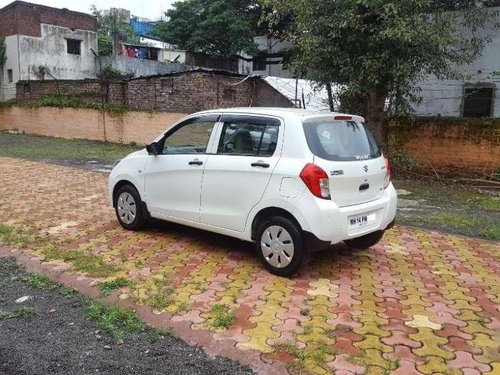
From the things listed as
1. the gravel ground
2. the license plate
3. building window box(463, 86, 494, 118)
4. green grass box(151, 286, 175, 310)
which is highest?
building window box(463, 86, 494, 118)

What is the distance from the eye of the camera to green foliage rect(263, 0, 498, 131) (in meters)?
9.16

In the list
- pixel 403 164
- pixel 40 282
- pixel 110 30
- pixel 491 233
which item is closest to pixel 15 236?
pixel 40 282

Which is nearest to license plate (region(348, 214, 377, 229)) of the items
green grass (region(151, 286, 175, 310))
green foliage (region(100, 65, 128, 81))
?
green grass (region(151, 286, 175, 310))

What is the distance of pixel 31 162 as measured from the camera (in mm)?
13109

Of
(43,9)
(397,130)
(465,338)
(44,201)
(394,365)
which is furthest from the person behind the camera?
(43,9)

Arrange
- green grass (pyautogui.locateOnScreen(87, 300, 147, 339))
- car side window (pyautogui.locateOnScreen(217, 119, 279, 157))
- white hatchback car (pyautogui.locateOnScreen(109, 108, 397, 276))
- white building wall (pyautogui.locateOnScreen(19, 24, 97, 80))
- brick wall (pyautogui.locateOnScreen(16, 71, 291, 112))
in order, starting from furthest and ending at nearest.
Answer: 1. white building wall (pyautogui.locateOnScreen(19, 24, 97, 80))
2. brick wall (pyautogui.locateOnScreen(16, 71, 291, 112))
3. car side window (pyautogui.locateOnScreen(217, 119, 279, 157))
4. white hatchback car (pyautogui.locateOnScreen(109, 108, 397, 276))
5. green grass (pyautogui.locateOnScreen(87, 300, 147, 339))

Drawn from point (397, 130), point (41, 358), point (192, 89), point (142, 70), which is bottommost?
point (41, 358)

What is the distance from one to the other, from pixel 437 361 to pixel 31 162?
1255cm

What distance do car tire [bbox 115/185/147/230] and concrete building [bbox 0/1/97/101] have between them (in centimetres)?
2742

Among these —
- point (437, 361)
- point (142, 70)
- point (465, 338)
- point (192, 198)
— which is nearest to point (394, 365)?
point (437, 361)

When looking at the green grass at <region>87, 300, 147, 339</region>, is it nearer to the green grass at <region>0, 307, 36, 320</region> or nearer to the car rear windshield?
the green grass at <region>0, 307, 36, 320</region>

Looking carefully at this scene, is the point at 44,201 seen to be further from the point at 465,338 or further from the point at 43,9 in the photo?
the point at 43,9

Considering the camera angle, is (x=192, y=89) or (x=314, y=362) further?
(x=192, y=89)

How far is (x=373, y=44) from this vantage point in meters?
9.51
